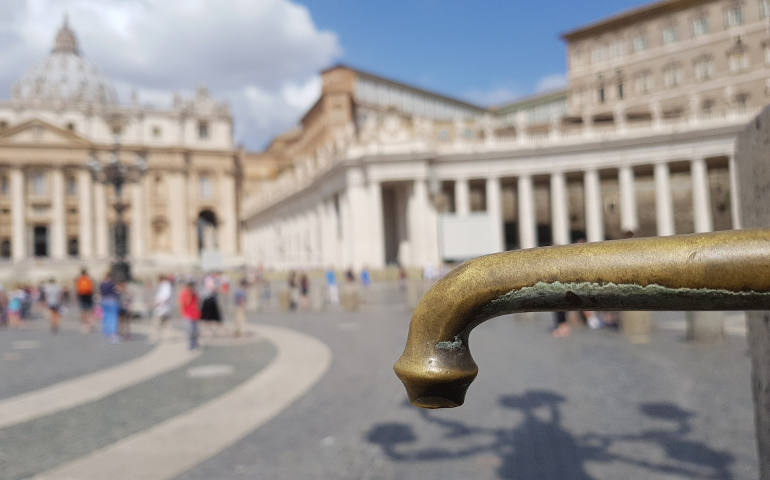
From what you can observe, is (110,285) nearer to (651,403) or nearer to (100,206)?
(651,403)

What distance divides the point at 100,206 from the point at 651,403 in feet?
264

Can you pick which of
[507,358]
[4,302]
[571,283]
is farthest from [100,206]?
[571,283]

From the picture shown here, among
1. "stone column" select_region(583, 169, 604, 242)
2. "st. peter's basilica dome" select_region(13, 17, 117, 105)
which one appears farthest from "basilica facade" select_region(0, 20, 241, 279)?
"stone column" select_region(583, 169, 604, 242)

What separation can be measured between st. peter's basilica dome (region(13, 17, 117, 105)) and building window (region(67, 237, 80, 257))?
36.7 metres

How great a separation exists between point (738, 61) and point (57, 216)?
80.5m

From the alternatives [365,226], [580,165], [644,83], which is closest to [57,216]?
[365,226]

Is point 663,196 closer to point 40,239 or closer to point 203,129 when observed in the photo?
point 203,129

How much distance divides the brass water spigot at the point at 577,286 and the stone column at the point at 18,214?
83.0 meters

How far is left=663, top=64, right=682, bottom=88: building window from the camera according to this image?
5069 centimetres

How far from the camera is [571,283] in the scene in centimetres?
111

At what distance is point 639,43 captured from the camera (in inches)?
2127

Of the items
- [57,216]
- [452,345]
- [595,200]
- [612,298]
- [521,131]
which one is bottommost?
[452,345]

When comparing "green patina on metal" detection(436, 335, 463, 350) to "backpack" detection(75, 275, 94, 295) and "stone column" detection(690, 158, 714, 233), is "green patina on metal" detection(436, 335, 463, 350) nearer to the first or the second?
"backpack" detection(75, 275, 94, 295)

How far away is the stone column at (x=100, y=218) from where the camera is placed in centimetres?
7338
